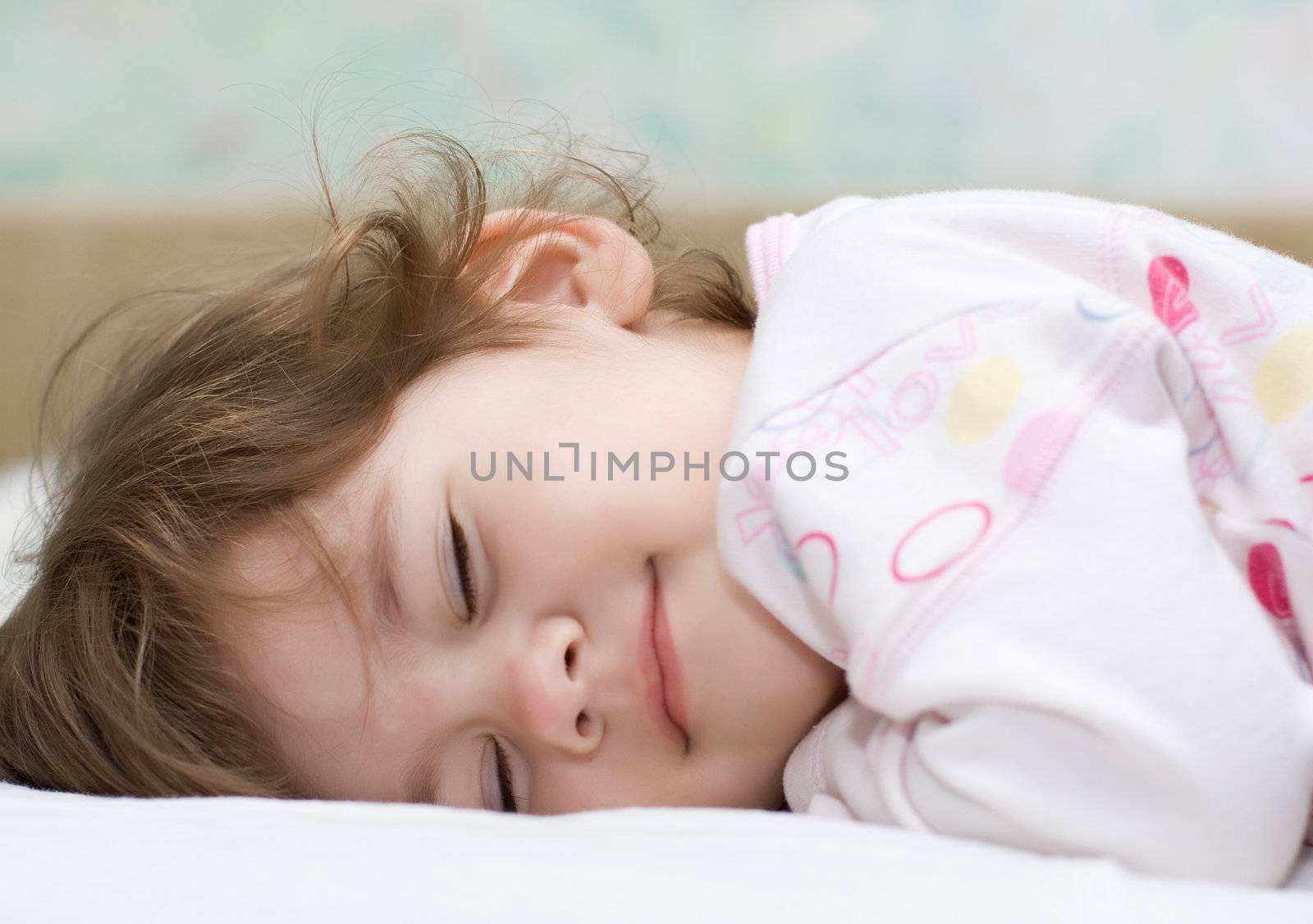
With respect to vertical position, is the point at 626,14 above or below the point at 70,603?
above

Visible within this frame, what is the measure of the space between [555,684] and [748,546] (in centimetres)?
14

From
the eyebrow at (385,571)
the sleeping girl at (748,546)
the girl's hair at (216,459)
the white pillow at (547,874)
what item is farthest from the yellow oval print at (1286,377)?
the eyebrow at (385,571)

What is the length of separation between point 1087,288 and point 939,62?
1.30 metres

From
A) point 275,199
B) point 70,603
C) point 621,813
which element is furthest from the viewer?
point 275,199

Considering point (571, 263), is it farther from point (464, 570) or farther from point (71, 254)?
point (71, 254)

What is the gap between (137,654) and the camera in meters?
0.83

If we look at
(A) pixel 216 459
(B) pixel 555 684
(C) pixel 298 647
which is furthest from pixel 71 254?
(B) pixel 555 684

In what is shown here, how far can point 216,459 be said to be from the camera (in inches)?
33.6

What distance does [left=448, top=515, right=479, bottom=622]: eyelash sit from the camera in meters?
0.76

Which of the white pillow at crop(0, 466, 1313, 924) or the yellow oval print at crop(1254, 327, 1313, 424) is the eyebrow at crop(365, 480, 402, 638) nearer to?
the white pillow at crop(0, 466, 1313, 924)

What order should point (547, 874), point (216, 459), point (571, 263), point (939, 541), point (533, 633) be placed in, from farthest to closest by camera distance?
point (571, 263), point (216, 459), point (533, 633), point (939, 541), point (547, 874)

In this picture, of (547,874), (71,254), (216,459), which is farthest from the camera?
(71,254)

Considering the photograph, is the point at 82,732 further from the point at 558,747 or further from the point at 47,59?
the point at 47,59

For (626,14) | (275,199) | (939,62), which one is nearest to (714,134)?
(626,14)
